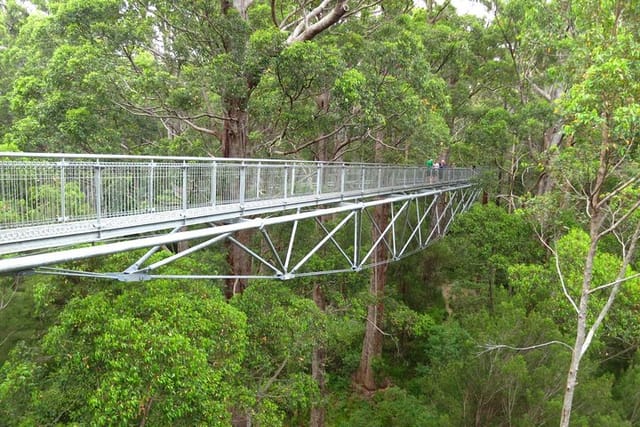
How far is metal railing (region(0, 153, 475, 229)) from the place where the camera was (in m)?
3.91

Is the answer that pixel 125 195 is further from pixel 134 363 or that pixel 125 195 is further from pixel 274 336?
pixel 274 336

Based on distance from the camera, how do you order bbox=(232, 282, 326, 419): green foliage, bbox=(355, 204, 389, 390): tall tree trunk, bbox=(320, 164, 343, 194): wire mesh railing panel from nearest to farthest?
bbox=(232, 282, 326, 419): green foliage → bbox=(320, 164, 343, 194): wire mesh railing panel → bbox=(355, 204, 389, 390): tall tree trunk

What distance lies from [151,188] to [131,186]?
0.72 feet

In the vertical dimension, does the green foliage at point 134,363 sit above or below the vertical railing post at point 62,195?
below

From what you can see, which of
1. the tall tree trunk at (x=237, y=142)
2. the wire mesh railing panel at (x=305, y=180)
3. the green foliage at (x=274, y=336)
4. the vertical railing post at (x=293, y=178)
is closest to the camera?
the green foliage at (x=274, y=336)

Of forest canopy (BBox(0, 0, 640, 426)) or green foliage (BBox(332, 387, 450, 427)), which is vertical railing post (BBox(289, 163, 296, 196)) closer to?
forest canopy (BBox(0, 0, 640, 426))

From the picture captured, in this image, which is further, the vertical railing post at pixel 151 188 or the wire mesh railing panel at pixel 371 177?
the wire mesh railing panel at pixel 371 177

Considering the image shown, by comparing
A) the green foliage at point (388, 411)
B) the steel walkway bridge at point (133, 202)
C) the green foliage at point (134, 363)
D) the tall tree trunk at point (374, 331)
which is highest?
the steel walkway bridge at point (133, 202)

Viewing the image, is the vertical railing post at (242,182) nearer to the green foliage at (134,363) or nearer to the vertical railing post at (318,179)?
the green foliage at (134,363)

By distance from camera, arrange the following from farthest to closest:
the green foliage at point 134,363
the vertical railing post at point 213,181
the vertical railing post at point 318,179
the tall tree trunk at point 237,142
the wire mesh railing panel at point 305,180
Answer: the tall tree trunk at point 237,142 < the vertical railing post at point 318,179 < the wire mesh railing panel at point 305,180 < the vertical railing post at point 213,181 < the green foliage at point 134,363

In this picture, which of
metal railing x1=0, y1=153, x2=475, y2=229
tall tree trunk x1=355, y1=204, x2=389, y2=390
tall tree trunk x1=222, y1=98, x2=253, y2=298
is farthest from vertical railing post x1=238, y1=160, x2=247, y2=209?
tall tree trunk x1=355, y1=204, x2=389, y2=390

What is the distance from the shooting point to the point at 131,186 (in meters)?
4.87

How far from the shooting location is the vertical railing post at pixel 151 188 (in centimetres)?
493

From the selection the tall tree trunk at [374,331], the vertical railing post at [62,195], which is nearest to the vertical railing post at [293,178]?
the vertical railing post at [62,195]
